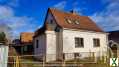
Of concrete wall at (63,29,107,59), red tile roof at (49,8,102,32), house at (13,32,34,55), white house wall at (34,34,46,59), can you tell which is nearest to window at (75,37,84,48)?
concrete wall at (63,29,107,59)

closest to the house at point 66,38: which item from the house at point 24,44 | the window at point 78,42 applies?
the window at point 78,42

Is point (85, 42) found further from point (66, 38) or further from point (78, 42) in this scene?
point (66, 38)

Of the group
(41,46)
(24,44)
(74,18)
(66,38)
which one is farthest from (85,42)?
(24,44)

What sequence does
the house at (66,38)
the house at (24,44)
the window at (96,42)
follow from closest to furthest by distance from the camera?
the house at (66,38) → the window at (96,42) → the house at (24,44)

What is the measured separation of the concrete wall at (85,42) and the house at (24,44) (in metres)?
8.61

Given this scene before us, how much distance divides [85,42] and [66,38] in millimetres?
3049

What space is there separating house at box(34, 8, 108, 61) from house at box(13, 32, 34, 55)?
4588 millimetres

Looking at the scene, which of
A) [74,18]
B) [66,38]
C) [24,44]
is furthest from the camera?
[24,44]

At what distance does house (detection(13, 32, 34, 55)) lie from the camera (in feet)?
120

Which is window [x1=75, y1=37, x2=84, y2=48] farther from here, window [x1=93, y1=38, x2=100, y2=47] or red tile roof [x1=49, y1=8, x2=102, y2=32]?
window [x1=93, y1=38, x2=100, y2=47]

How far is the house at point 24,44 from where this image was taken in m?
36.5

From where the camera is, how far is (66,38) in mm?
28672

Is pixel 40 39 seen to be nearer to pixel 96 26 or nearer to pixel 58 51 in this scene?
pixel 58 51

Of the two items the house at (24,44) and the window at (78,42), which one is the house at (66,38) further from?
the house at (24,44)
